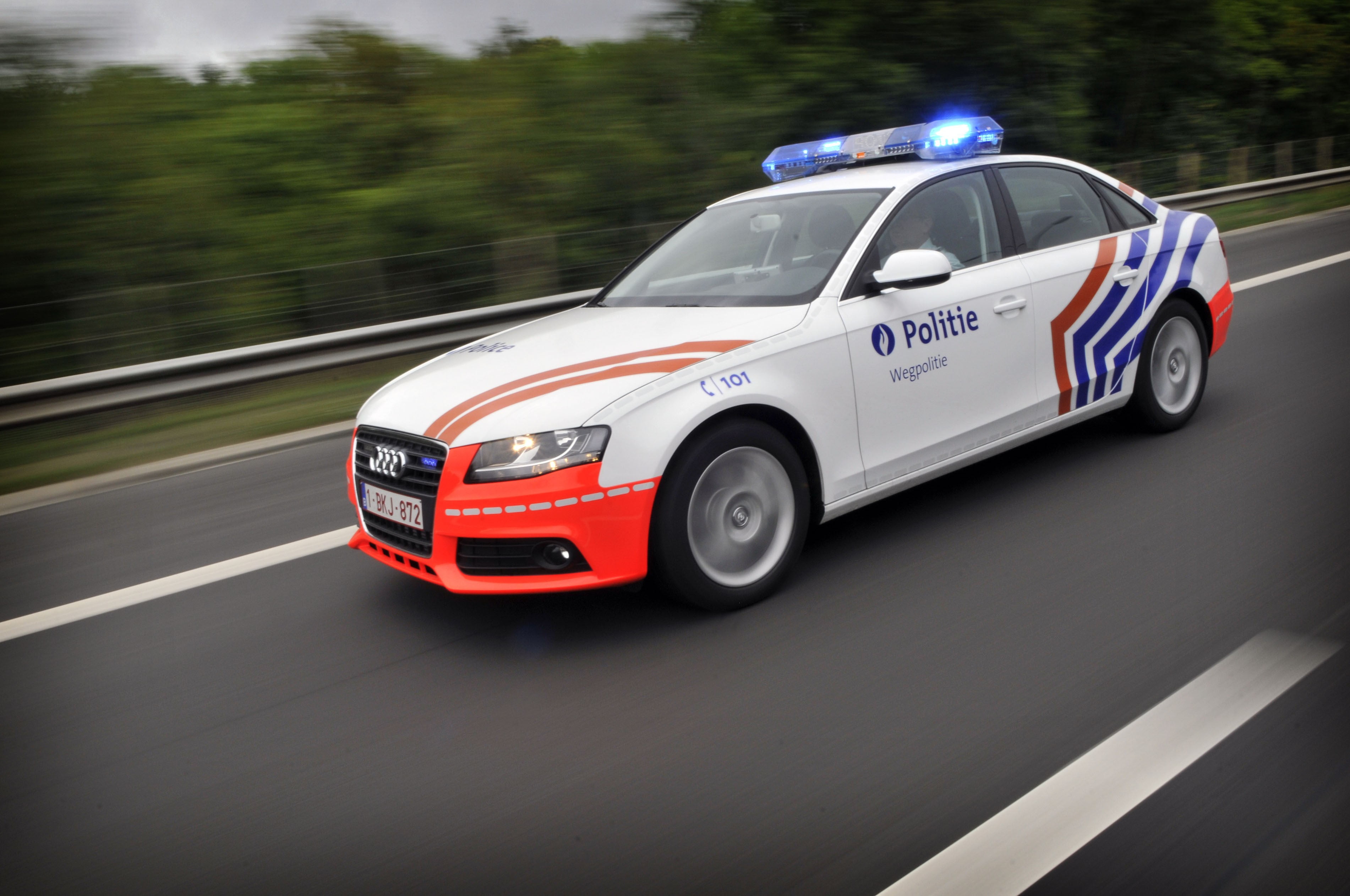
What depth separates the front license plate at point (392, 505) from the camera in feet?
12.8

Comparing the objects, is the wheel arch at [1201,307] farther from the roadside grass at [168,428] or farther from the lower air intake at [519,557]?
the roadside grass at [168,428]

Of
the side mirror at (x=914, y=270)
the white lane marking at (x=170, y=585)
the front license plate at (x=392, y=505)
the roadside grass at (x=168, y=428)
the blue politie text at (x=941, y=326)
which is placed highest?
the side mirror at (x=914, y=270)

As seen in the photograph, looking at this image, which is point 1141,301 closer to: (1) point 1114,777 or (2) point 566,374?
(2) point 566,374

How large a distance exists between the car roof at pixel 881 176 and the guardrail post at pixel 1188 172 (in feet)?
53.3

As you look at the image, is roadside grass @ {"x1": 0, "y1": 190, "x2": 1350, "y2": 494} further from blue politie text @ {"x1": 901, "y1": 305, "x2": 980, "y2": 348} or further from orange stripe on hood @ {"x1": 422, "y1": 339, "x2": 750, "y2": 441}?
blue politie text @ {"x1": 901, "y1": 305, "x2": 980, "y2": 348}

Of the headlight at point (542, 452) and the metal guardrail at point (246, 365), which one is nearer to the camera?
the headlight at point (542, 452)

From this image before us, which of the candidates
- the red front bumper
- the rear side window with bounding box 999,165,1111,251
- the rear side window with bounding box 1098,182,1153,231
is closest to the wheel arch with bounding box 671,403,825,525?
the red front bumper

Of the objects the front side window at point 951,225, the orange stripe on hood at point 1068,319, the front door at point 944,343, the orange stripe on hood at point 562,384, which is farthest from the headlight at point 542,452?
the orange stripe on hood at point 1068,319

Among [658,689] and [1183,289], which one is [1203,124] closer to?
[1183,289]

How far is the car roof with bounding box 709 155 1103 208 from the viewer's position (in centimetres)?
484

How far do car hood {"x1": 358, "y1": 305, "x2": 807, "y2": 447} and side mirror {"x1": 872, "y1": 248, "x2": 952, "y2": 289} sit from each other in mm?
366

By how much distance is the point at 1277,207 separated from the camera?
1764 centimetres

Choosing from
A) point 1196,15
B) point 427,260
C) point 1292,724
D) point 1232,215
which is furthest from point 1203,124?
point 1292,724

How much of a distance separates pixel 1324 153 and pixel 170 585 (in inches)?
1037
